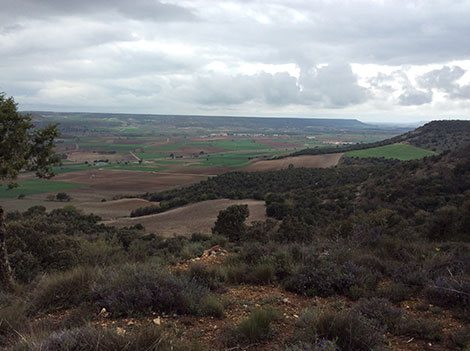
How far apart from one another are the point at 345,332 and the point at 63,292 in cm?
486

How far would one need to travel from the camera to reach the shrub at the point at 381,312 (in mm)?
4168

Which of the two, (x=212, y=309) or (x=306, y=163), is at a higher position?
(x=212, y=309)

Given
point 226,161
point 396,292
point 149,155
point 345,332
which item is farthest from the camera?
point 149,155

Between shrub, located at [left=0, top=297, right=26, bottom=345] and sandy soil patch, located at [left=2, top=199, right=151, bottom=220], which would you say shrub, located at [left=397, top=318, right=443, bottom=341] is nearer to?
shrub, located at [left=0, top=297, right=26, bottom=345]

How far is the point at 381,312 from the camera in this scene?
4.33 meters

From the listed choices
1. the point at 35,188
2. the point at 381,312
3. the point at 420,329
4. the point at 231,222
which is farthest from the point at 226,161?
the point at 420,329

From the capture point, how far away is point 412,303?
5.16 m

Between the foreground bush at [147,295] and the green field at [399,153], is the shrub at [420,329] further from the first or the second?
the green field at [399,153]

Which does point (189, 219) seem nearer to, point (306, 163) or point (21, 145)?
point (21, 145)

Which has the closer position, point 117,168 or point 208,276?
point 208,276

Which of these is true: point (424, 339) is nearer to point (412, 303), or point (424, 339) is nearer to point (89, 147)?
point (412, 303)

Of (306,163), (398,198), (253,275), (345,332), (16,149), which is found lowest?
(398,198)

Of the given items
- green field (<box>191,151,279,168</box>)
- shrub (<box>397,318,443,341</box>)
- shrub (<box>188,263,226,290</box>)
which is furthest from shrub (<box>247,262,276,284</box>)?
green field (<box>191,151,279,168</box>)

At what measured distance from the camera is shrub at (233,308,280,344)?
376 centimetres
